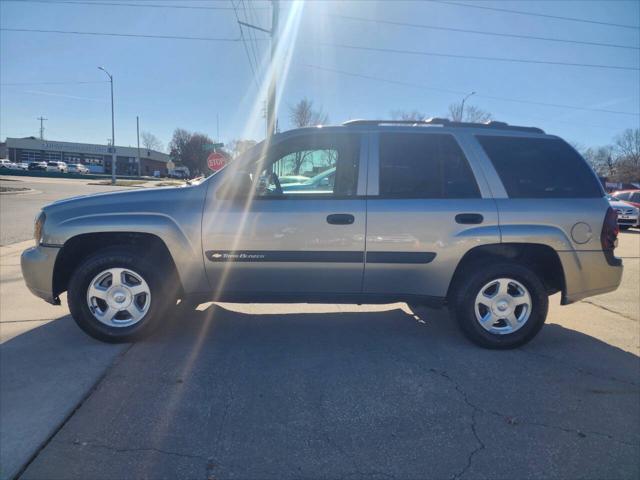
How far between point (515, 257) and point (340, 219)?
1696 mm

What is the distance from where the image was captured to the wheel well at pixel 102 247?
3625 millimetres

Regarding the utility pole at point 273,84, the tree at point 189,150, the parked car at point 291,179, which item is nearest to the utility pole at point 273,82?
the utility pole at point 273,84

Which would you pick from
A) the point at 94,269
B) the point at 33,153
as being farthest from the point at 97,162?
the point at 94,269

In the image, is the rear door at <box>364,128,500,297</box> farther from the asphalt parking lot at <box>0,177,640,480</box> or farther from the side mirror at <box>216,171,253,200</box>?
the side mirror at <box>216,171,253,200</box>

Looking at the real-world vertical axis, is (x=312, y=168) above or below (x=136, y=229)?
above

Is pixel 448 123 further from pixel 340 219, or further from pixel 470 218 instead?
pixel 340 219

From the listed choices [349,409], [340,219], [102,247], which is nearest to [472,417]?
[349,409]

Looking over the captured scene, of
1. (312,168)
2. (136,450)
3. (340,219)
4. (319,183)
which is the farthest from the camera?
(312,168)

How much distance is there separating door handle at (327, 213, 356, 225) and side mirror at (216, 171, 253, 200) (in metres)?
0.74

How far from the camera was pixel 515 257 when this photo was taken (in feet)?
12.3

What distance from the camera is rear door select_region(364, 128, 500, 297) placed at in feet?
11.5

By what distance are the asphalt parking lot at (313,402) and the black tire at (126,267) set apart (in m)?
0.15

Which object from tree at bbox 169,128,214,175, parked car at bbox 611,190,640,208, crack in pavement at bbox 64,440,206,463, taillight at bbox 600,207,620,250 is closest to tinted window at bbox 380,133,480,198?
taillight at bbox 600,207,620,250

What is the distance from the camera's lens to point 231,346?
3.67m
